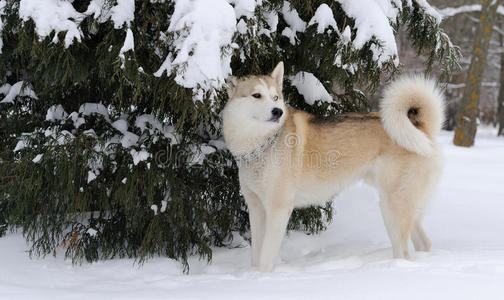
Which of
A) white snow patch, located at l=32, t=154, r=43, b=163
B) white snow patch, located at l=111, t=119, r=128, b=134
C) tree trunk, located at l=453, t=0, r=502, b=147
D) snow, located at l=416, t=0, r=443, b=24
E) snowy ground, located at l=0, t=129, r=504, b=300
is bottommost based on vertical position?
snowy ground, located at l=0, t=129, r=504, b=300

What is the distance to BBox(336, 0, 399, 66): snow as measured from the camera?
11.4 feet

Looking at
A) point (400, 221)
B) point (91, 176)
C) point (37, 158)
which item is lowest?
point (400, 221)

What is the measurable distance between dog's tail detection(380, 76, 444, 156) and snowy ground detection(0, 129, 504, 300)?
955 millimetres

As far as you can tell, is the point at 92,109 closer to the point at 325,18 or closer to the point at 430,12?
the point at 325,18

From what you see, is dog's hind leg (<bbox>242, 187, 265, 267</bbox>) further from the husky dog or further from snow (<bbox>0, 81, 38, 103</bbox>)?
snow (<bbox>0, 81, 38, 103</bbox>)

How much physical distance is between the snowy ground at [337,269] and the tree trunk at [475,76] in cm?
722

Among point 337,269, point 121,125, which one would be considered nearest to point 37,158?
point 121,125

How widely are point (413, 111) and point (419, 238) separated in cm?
113

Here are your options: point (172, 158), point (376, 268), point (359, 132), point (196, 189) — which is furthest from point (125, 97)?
point (376, 268)

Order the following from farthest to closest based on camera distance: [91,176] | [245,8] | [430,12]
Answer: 1. [430,12]
2. [91,176]
3. [245,8]

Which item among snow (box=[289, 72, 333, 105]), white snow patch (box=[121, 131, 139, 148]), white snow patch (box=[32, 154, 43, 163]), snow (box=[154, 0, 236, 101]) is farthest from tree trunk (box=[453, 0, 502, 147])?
white snow patch (box=[32, 154, 43, 163])

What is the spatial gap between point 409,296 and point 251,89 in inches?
76.2

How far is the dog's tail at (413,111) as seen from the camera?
3615mm

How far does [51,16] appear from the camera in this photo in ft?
10.2
